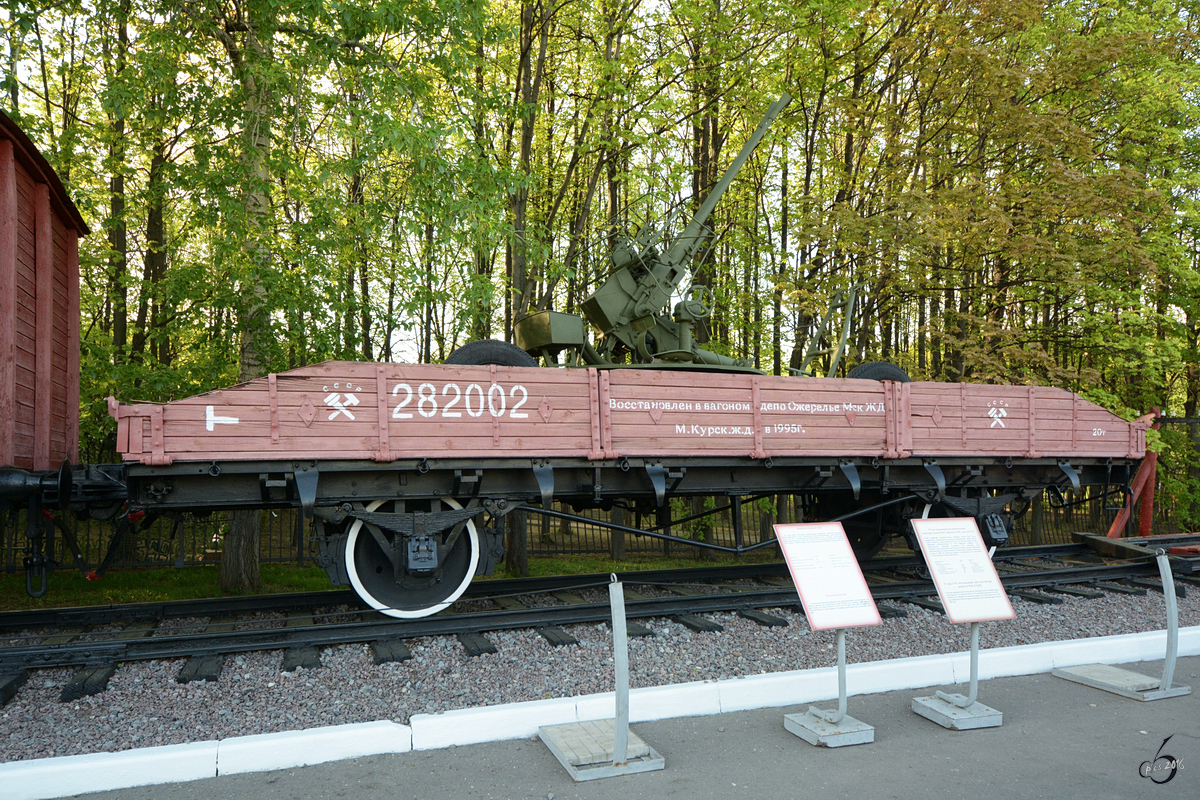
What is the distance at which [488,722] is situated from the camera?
439 cm

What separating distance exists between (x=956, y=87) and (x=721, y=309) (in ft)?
20.9

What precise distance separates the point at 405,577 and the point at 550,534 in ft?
29.1

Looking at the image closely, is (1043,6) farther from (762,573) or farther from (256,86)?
(256,86)

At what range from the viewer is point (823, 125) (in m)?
16.0

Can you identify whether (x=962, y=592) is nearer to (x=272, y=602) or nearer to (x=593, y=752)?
(x=593, y=752)

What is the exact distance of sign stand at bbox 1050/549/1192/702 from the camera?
5.21m

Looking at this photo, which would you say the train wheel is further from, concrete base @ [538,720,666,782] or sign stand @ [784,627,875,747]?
sign stand @ [784,627,875,747]

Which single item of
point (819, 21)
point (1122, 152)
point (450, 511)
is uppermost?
point (819, 21)

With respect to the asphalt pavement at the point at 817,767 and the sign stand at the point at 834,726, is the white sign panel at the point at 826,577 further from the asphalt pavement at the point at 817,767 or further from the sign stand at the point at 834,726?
the asphalt pavement at the point at 817,767

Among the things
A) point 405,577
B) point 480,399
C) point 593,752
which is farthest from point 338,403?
point 593,752

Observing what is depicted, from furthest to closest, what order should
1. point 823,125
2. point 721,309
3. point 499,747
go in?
1. point 721,309
2. point 823,125
3. point 499,747

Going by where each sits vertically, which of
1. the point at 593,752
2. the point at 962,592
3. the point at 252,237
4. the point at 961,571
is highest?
the point at 252,237

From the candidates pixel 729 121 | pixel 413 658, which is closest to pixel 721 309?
pixel 729 121

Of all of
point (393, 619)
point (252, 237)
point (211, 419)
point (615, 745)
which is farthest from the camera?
point (252, 237)
